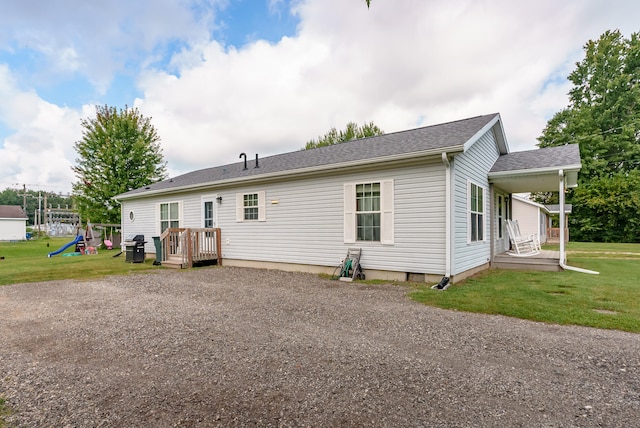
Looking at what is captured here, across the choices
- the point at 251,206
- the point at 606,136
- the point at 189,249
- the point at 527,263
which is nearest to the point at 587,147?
the point at 606,136

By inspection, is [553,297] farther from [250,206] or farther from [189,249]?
[189,249]

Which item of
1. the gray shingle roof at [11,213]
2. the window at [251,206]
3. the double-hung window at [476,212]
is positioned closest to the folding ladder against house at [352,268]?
the double-hung window at [476,212]

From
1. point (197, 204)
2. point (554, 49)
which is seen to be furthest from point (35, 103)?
point (554, 49)

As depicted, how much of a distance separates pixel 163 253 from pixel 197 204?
202 centimetres

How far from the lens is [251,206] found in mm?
10039

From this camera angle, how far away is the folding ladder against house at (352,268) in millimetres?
7457

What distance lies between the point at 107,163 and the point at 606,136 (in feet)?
116

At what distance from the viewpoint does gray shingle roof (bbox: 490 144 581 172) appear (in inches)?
314

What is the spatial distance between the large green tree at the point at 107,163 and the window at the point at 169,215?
819 centimetres

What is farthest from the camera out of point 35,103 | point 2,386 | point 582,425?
point 35,103

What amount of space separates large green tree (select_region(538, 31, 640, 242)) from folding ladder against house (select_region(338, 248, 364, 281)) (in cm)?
2452

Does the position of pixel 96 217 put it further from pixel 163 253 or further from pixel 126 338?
pixel 126 338

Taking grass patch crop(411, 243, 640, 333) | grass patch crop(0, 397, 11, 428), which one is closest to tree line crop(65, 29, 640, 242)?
grass patch crop(0, 397, 11, 428)

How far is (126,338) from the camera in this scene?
3688 mm
